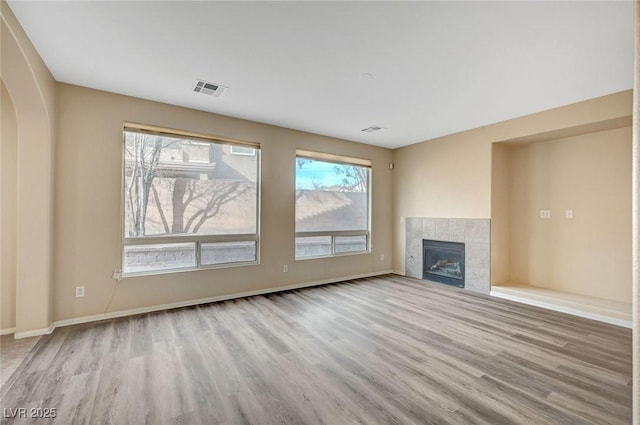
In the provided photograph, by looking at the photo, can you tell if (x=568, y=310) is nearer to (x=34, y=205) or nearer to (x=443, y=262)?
(x=443, y=262)

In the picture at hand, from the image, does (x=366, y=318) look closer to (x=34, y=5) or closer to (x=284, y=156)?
(x=284, y=156)

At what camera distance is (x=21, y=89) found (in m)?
2.55

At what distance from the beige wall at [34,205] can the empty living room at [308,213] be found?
20 millimetres

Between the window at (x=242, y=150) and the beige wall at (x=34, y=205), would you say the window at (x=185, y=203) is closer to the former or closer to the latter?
the window at (x=242, y=150)

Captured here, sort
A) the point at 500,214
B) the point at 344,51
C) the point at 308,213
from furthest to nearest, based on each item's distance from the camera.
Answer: the point at 308,213 < the point at 500,214 < the point at 344,51

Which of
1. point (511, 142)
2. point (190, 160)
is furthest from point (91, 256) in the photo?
point (511, 142)

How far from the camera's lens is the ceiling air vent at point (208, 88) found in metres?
3.12

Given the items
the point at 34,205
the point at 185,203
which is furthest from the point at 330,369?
the point at 34,205

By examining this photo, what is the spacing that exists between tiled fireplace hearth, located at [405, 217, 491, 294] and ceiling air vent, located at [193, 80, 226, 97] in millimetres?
4174

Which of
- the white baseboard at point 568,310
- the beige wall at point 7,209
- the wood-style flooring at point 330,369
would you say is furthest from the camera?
the white baseboard at point 568,310

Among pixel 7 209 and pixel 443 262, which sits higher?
pixel 7 209

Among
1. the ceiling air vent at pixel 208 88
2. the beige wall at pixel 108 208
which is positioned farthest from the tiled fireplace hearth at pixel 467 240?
the ceiling air vent at pixel 208 88

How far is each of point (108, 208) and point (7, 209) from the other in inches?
32.7

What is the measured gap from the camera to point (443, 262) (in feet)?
16.8
